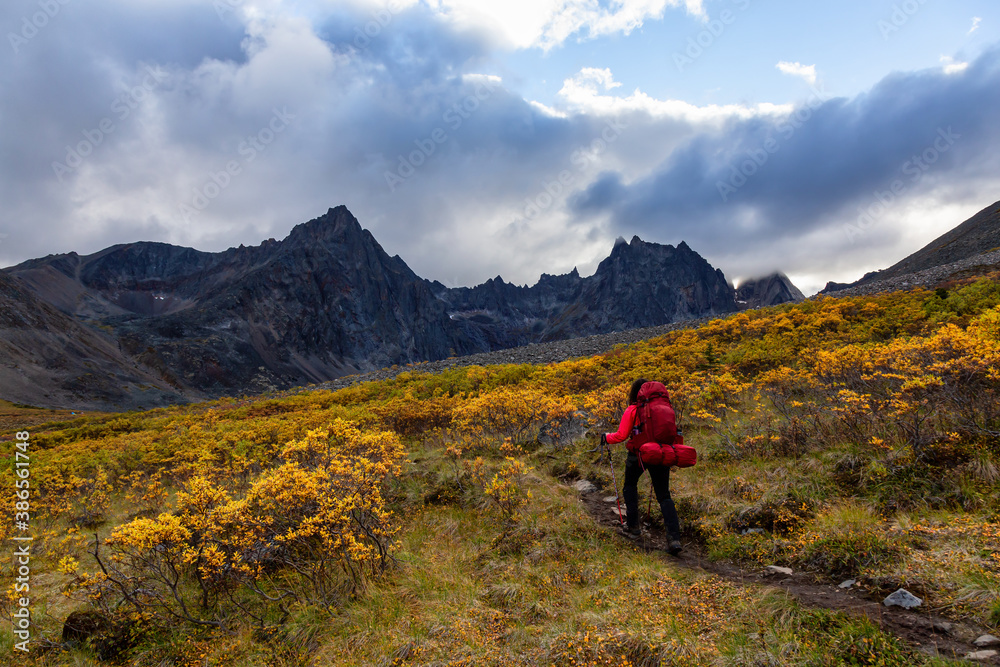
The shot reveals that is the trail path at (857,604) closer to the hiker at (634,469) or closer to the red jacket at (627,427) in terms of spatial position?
the hiker at (634,469)

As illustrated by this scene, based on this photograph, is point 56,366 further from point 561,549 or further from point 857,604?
point 857,604

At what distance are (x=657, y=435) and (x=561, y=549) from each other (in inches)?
90.8

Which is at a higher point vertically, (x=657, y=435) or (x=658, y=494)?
(x=657, y=435)

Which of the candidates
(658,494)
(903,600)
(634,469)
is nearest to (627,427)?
(634,469)

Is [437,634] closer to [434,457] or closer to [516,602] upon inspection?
[516,602]

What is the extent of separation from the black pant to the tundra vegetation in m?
0.49

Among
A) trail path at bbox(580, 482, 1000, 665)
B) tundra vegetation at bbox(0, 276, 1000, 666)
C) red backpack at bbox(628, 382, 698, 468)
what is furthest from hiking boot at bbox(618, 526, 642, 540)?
red backpack at bbox(628, 382, 698, 468)

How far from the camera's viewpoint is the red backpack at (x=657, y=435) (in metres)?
6.29

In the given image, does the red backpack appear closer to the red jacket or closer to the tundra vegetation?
the red jacket

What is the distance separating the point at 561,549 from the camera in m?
6.20

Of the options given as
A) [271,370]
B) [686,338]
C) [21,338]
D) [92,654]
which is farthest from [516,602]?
[271,370]

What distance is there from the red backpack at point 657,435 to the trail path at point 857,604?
4.35 feet

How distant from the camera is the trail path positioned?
3406mm

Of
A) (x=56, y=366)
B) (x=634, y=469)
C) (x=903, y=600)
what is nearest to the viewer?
(x=903, y=600)
